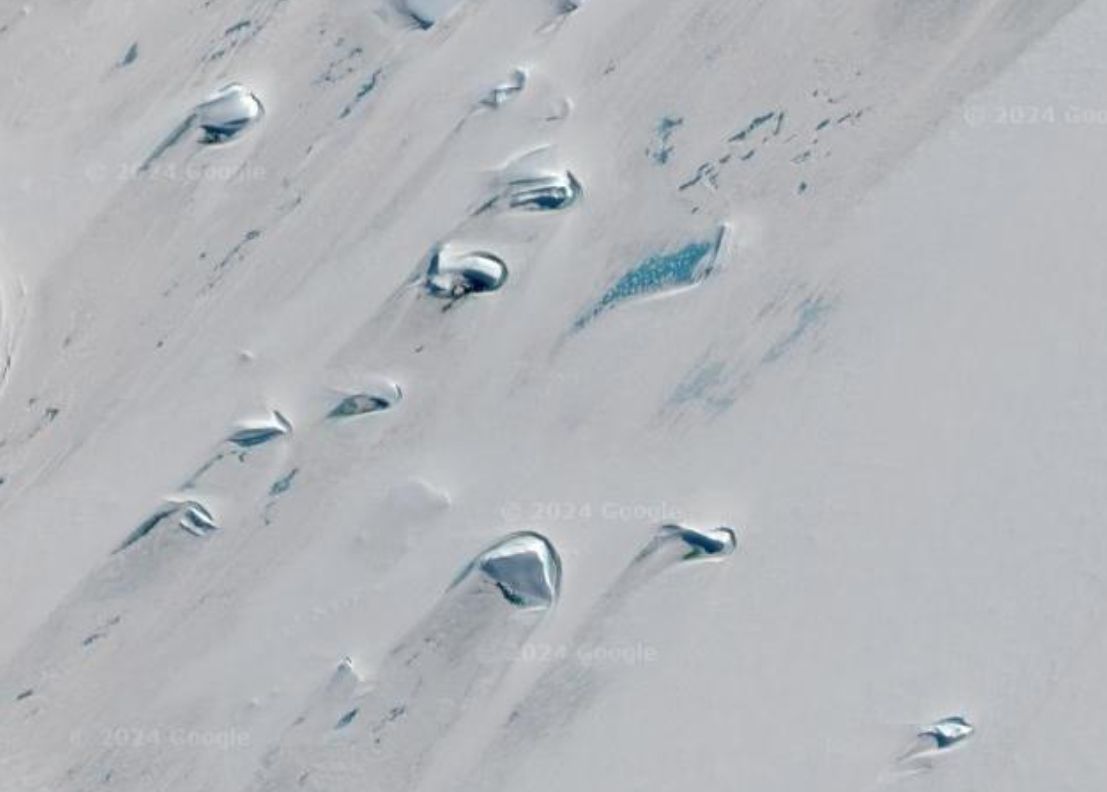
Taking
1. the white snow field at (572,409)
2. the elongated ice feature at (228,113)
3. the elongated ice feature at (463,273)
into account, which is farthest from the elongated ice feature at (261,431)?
the elongated ice feature at (228,113)

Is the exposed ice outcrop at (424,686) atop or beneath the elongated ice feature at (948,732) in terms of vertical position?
atop

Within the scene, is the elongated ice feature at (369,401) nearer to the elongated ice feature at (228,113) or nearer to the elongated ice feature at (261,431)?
the elongated ice feature at (261,431)

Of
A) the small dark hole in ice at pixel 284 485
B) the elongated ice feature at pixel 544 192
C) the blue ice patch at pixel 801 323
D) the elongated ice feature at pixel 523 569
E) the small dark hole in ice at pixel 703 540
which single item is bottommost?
the small dark hole in ice at pixel 703 540

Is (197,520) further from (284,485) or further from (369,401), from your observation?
(369,401)

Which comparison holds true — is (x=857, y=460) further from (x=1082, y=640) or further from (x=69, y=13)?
(x=69, y=13)

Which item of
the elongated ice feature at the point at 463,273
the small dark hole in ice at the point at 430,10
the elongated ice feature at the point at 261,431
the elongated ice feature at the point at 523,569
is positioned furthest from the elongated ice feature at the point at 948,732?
the small dark hole in ice at the point at 430,10

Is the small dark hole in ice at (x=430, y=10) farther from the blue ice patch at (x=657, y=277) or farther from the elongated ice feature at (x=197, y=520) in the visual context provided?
the elongated ice feature at (x=197, y=520)

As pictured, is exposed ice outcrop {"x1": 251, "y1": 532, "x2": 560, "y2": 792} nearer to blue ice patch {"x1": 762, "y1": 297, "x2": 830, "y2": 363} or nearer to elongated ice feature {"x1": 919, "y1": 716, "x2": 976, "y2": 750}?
blue ice patch {"x1": 762, "y1": 297, "x2": 830, "y2": 363}
